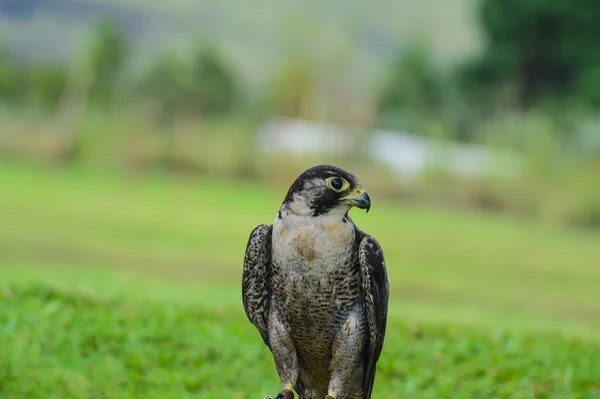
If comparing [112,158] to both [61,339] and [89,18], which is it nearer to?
[89,18]

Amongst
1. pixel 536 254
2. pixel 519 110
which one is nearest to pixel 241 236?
pixel 536 254

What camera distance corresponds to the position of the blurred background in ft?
32.8

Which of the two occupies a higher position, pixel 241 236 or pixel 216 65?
pixel 216 65

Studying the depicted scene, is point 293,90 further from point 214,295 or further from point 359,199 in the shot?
point 359,199

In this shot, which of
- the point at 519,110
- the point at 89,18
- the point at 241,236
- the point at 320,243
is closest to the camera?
the point at 320,243

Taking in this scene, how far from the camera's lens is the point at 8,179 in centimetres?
1392

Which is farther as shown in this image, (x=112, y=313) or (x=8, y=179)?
(x=8, y=179)

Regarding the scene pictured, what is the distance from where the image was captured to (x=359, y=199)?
289cm

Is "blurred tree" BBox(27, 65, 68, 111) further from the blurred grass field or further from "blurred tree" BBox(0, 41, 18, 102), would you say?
the blurred grass field

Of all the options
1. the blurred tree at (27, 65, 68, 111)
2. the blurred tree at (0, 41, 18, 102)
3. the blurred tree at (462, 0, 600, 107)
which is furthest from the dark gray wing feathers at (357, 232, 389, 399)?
the blurred tree at (462, 0, 600, 107)

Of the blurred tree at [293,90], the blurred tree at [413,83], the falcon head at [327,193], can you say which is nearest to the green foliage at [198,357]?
the falcon head at [327,193]

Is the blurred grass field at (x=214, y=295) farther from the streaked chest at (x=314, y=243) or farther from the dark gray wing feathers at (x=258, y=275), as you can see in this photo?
the streaked chest at (x=314, y=243)

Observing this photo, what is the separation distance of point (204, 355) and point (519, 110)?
18.0 meters

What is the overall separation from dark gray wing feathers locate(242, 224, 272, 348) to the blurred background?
11.8 feet
